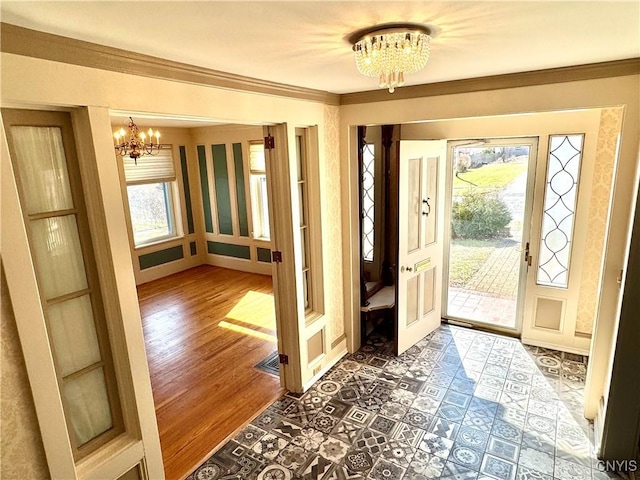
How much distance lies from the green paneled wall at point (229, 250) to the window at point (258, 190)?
40 centimetres

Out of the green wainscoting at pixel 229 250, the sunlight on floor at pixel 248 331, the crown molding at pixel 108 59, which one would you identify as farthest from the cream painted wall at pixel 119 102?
the green wainscoting at pixel 229 250

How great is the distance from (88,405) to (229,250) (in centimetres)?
512

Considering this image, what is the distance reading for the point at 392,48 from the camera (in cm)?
159

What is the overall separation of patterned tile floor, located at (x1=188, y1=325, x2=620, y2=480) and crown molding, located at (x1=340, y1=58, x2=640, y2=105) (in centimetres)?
244

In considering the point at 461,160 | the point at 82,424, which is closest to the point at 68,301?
the point at 82,424

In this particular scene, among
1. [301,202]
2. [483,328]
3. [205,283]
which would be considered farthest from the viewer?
[205,283]

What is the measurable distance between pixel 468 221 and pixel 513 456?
2.41 metres

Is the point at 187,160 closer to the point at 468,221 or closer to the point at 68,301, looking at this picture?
the point at 468,221

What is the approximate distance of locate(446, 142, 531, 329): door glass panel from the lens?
12.8 feet

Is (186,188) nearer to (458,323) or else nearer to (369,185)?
(369,185)

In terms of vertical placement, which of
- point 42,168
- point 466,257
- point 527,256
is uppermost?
point 42,168

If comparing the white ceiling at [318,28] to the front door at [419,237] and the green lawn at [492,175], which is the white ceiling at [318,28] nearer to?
the front door at [419,237]

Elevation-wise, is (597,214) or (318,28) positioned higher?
(318,28)

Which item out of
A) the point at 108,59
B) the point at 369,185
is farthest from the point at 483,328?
the point at 108,59
